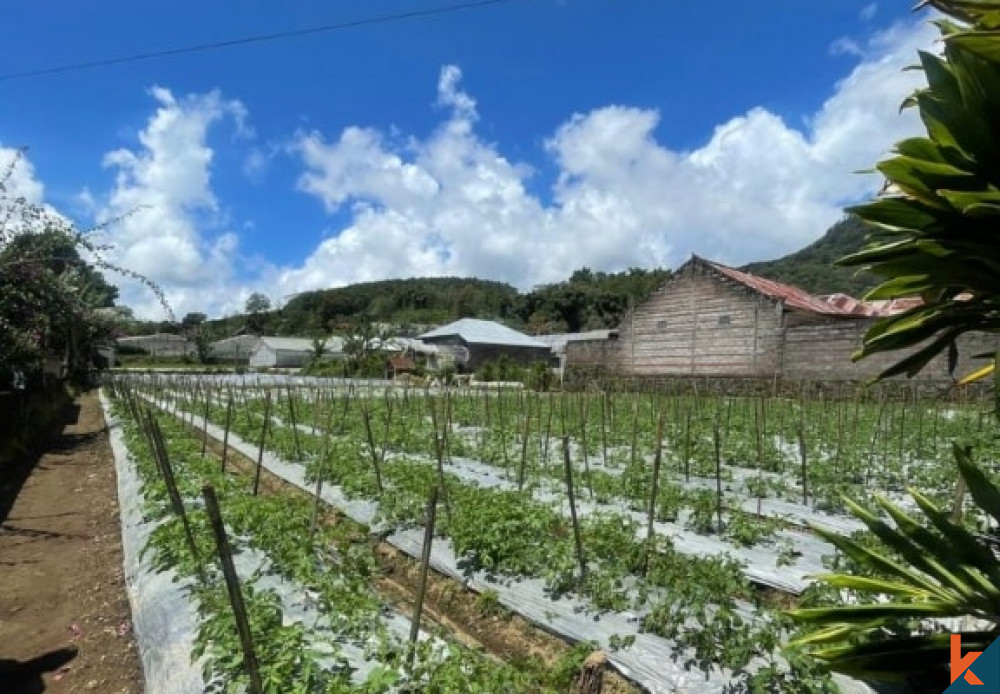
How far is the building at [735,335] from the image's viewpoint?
18156 millimetres

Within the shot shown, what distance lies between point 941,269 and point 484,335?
4166 cm

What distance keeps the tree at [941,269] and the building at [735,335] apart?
677 inches

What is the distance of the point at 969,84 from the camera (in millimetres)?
1045

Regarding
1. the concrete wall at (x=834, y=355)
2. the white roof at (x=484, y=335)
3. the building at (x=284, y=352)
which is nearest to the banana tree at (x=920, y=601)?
the concrete wall at (x=834, y=355)

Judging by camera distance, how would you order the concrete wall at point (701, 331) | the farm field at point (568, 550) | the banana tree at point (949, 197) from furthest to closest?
1. the concrete wall at point (701, 331)
2. the farm field at point (568, 550)
3. the banana tree at point (949, 197)

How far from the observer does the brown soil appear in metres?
4.09

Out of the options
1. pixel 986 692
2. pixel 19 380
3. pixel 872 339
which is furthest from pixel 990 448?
pixel 19 380

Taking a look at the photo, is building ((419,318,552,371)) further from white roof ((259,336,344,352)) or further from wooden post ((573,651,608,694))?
wooden post ((573,651,608,694))

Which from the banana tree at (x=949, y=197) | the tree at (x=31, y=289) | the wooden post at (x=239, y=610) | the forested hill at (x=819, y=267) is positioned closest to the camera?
the banana tree at (x=949, y=197)

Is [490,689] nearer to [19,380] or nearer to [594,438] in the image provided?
[594,438]

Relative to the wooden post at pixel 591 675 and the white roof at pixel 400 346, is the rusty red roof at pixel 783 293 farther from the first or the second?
the white roof at pixel 400 346

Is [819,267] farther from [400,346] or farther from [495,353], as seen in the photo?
[400,346]

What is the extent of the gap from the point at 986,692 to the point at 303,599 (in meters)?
4.21

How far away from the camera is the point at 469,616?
4727 mm
